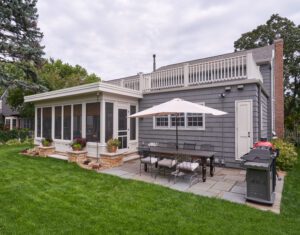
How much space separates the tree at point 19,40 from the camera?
488 inches

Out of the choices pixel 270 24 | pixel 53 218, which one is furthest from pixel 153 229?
pixel 270 24

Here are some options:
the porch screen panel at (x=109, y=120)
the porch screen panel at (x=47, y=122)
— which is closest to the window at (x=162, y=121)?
the porch screen panel at (x=109, y=120)

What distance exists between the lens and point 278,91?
1174 centimetres

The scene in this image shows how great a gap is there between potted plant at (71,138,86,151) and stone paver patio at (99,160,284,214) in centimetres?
185

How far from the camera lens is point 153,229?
2.90 metres

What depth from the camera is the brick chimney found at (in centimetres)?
1160

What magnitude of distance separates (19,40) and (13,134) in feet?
25.2

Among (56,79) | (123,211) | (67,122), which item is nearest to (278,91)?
(67,122)

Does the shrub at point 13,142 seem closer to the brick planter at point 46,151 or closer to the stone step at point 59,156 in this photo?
the brick planter at point 46,151

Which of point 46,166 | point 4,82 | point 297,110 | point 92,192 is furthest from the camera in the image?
point 297,110

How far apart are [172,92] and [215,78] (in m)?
1.81

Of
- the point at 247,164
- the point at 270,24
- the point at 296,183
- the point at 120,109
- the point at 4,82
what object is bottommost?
the point at 296,183

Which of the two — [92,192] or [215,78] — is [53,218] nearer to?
[92,192]

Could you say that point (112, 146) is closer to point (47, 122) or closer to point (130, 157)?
point (130, 157)
